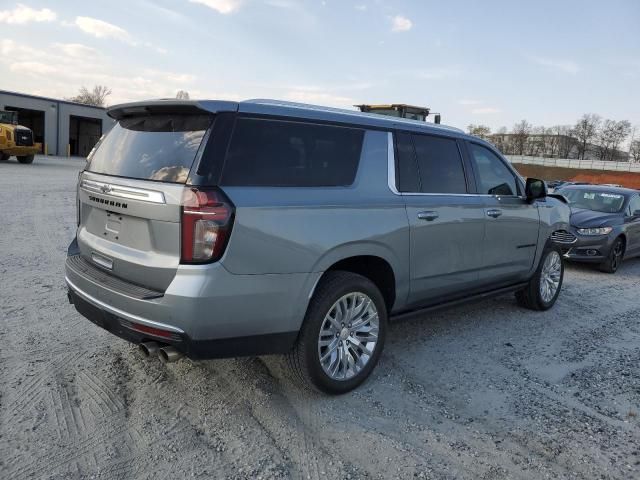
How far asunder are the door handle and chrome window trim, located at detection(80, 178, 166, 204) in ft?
6.64

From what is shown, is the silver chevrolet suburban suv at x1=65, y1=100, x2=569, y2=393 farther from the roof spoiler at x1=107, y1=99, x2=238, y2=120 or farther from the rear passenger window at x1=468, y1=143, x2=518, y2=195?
the rear passenger window at x1=468, y1=143, x2=518, y2=195

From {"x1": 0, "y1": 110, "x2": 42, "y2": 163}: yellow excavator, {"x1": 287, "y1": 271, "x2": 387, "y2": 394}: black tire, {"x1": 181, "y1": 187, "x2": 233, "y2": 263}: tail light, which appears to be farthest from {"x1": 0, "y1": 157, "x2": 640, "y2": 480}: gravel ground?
{"x1": 0, "y1": 110, "x2": 42, "y2": 163}: yellow excavator

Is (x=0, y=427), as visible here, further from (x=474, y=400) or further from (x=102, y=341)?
(x=474, y=400)

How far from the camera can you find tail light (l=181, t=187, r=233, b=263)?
280 cm

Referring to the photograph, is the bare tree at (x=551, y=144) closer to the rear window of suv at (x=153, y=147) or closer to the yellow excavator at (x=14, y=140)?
the yellow excavator at (x=14, y=140)

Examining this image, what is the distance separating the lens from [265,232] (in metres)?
2.97

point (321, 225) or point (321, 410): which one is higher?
point (321, 225)

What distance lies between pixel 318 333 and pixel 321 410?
1.72ft

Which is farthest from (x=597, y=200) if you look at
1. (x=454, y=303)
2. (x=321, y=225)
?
(x=321, y=225)

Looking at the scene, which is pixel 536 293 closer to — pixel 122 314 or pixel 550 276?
pixel 550 276

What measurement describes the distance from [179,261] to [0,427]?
143 centimetres

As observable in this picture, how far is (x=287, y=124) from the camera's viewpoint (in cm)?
328

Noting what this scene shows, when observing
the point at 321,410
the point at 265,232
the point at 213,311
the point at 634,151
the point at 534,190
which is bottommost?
the point at 321,410

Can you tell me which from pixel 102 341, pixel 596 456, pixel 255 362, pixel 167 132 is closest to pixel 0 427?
pixel 102 341
